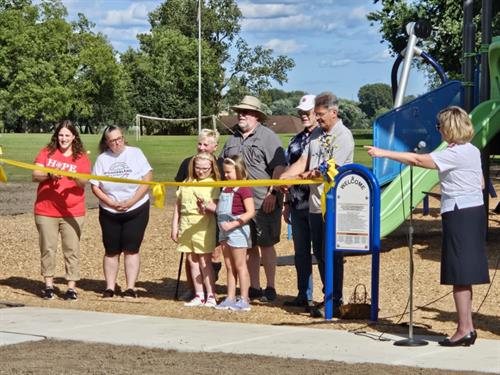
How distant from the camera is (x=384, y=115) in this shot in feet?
48.3

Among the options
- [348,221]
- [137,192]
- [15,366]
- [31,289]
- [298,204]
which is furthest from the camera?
[31,289]

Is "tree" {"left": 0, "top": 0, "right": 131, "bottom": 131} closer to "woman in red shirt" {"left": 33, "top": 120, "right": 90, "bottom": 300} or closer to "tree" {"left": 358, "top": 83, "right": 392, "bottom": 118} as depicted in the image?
"tree" {"left": 358, "top": 83, "right": 392, "bottom": 118}

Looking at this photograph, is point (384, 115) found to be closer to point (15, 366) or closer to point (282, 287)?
point (282, 287)

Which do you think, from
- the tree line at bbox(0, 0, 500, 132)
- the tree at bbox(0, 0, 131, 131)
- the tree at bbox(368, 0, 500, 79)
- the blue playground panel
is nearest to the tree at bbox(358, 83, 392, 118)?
the tree line at bbox(0, 0, 500, 132)

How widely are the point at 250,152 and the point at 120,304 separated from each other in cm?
192

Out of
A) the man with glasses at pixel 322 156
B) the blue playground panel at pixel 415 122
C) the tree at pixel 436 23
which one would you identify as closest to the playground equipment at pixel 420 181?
the blue playground panel at pixel 415 122

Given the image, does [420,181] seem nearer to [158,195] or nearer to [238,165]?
[238,165]

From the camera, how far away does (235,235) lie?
32.7ft

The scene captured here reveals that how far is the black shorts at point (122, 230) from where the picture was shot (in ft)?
35.5

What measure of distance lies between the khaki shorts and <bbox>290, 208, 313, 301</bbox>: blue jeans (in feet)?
7.71

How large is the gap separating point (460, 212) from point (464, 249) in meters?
0.27

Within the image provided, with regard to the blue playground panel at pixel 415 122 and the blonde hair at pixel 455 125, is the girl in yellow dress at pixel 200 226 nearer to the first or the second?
the blonde hair at pixel 455 125

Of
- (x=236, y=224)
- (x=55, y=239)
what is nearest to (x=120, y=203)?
(x=55, y=239)

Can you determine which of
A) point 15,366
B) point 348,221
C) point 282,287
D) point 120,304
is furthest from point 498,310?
point 15,366
